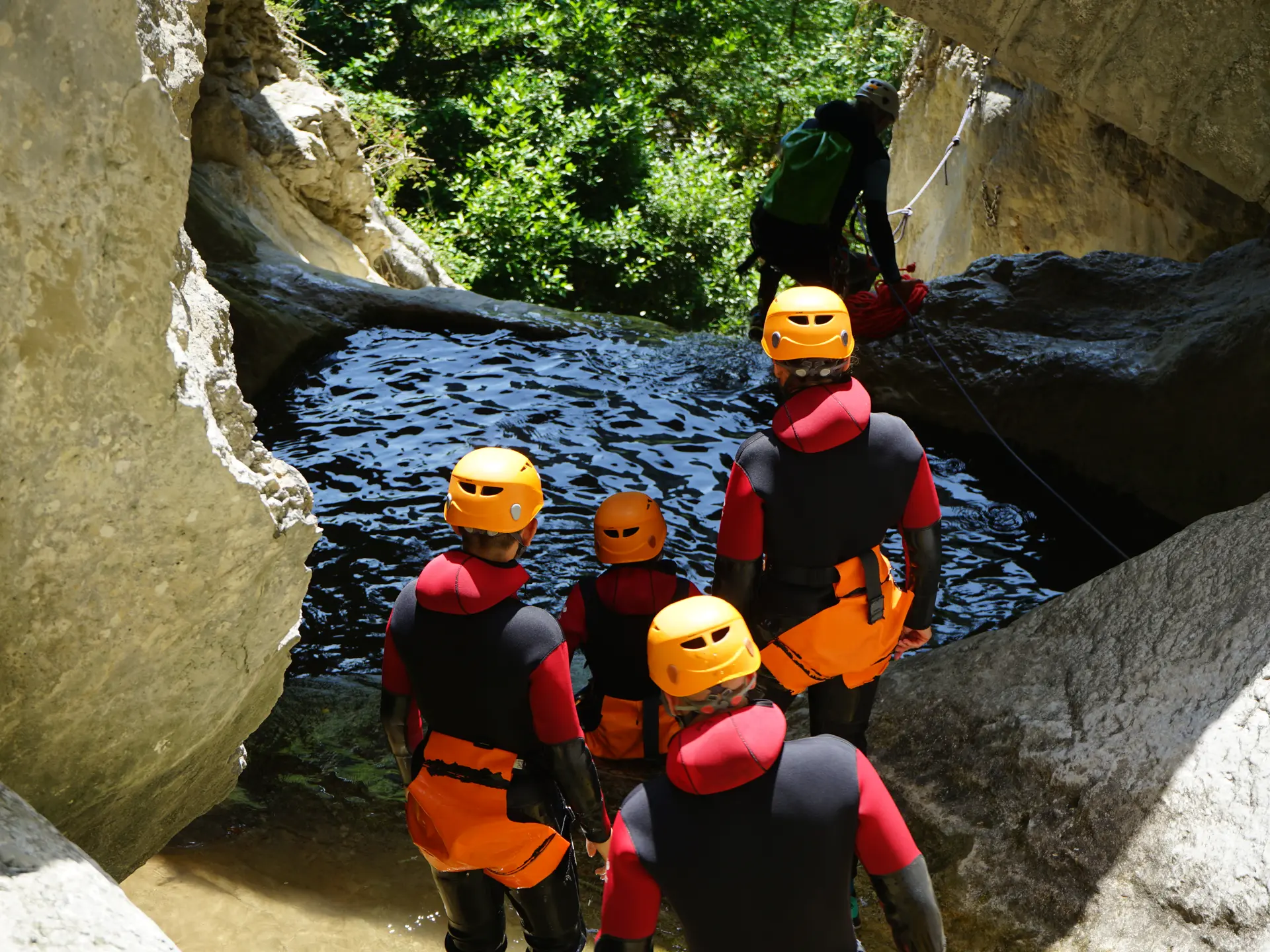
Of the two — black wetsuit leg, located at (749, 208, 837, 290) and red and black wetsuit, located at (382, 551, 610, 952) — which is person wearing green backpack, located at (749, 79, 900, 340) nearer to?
black wetsuit leg, located at (749, 208, 837, 290)

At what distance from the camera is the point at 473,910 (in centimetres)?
325

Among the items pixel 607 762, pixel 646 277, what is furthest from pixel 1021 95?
pixel 607 762

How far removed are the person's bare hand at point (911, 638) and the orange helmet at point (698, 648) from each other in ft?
5.07

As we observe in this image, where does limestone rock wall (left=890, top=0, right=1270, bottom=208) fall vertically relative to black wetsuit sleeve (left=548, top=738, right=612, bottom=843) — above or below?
above

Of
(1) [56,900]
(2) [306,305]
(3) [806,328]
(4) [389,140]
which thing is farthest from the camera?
(4) [389,140]

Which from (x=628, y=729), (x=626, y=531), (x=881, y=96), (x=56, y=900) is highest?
(x=881, y=96)

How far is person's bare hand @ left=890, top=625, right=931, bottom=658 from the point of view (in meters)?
3.78

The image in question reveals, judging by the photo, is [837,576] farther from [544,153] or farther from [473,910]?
[544,153]

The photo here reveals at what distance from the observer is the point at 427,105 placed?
17219mm

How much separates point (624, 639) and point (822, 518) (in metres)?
0.75

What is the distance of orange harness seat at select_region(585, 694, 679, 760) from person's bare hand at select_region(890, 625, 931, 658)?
0.78m

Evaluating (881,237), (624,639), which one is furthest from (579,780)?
(881,237)

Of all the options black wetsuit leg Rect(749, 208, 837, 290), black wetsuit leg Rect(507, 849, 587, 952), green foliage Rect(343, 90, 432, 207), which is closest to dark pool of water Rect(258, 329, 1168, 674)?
black wetsuit leg Rect(749, 208, 837, 290)

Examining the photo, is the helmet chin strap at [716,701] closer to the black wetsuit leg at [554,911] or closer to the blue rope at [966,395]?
the black wetsuit leg at [554,911]
